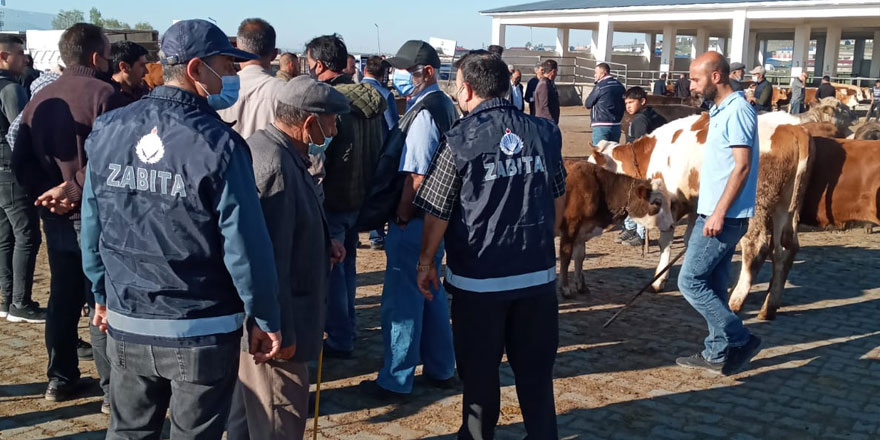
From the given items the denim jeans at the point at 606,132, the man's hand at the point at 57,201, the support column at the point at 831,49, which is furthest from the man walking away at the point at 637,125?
the support column at the point at 831,49

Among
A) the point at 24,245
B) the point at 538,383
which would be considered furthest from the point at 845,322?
the point at 24,245

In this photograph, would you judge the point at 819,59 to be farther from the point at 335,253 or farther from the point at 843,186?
the point at 335,253

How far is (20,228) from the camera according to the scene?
6504mm

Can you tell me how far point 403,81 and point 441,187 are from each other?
1892mm

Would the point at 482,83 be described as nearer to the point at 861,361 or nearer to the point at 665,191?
the point at 861,361

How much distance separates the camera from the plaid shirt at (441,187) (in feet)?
12.9

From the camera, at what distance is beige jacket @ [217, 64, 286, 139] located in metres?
4.87

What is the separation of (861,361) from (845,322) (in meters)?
1.13

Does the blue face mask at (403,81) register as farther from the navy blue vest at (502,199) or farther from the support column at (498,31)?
the support column at (498,31)

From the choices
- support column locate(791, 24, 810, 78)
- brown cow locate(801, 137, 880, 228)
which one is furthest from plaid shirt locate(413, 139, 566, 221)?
support column locate(791, 24, 810, 78)

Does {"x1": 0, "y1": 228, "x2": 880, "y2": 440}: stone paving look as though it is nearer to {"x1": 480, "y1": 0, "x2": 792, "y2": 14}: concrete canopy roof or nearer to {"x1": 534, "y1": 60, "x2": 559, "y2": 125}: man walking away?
{"x1": 534, "y1": 60, "x2": 559, "y2": 125}: man walking away

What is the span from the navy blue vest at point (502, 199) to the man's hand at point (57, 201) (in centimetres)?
225

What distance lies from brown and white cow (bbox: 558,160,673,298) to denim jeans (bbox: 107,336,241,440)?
17.2 ft

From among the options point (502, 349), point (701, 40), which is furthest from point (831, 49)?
point (502, 349)
